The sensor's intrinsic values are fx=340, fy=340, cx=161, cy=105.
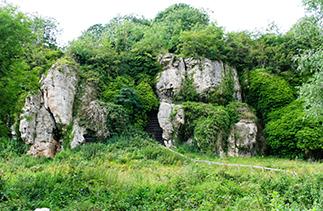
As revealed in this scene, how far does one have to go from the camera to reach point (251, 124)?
2045cm

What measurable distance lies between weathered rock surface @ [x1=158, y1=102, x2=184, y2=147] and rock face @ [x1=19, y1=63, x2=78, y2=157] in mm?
5324

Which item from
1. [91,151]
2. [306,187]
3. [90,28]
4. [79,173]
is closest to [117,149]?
[91,151]

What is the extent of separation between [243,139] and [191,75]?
5.52 m

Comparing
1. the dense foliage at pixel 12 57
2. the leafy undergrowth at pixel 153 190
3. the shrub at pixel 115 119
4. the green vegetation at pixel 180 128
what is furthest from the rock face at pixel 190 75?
the dense foliage at pixel 12 57

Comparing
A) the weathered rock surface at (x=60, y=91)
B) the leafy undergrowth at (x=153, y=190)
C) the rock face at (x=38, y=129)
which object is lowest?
the leafy undergrowth at (x=153, y=190)

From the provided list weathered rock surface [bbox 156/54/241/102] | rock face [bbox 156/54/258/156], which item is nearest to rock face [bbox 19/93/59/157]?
rock face [bbox 156/54/258/156]

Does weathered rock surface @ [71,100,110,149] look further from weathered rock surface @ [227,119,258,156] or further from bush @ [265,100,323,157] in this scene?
bush @ [265,100,323,157]

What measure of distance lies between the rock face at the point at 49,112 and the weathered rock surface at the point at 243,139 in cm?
929

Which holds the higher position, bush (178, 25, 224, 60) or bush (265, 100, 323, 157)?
bush (178, 25, 224, 60)

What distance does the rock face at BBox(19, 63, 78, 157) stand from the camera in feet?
57.7

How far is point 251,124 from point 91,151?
9726 millimetres

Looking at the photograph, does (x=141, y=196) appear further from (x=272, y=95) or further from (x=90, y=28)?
(x=90, y=28)

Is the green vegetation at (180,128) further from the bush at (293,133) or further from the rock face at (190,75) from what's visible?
the rock face at (190,75)

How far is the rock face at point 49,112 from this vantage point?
692 inches
